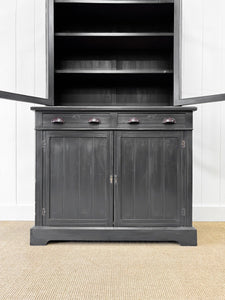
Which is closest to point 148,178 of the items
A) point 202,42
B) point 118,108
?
point 118,108

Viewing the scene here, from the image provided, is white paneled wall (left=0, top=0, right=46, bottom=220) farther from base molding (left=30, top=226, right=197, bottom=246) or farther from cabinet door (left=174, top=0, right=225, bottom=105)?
cabinet door (left=174, top=0, right=225, bottom=105)

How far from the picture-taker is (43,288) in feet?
4.37

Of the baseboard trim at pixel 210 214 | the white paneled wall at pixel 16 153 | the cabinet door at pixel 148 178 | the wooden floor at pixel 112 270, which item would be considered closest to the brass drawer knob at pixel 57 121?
the cabinet door at pixel 148 178

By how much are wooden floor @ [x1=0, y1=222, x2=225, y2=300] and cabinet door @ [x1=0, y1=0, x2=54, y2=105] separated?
1139mm

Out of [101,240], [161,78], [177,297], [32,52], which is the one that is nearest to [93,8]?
[32,52]

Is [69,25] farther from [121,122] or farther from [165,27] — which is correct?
[121,122]

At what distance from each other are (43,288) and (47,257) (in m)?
0.39

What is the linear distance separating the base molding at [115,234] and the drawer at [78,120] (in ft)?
2.56

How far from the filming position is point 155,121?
194 cm

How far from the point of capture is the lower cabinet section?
1928 mm

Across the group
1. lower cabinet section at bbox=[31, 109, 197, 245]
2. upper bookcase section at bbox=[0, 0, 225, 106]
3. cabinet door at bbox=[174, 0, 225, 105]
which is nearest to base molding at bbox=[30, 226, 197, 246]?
lower cabinet section at bbox=[31, 109, 197, 245]

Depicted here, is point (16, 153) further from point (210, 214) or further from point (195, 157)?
point (210, 214)

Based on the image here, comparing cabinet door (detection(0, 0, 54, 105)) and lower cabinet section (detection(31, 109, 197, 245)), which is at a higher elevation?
cabinet door (detection(0, 0, 54, 105))

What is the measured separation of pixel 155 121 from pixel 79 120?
0.58 metres
